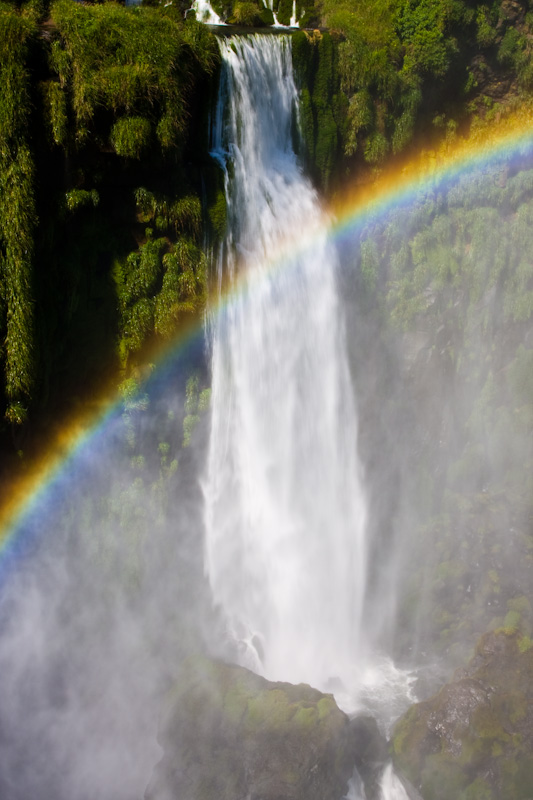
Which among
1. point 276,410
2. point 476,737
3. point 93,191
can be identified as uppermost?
point 93,191

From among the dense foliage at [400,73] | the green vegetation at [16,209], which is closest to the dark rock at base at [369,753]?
the green vegetation at [16,209]

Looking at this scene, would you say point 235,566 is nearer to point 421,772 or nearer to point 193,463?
point 193,463

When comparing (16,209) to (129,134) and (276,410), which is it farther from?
(276,410)

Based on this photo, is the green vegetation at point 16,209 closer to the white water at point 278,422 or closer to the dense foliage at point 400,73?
the white water at point 278,422

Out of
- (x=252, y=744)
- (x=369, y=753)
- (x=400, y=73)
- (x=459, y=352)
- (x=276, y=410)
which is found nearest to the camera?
(x=252, y=744)

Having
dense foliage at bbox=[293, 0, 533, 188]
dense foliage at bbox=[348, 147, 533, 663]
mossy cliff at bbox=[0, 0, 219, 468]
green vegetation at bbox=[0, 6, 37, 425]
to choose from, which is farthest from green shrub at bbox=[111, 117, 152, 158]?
dense foliage at bbox=[348, 147, 533, 663]

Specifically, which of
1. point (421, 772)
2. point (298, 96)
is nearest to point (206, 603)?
point (421, 772)

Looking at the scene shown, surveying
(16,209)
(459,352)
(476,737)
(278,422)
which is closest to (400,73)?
(459,352)
